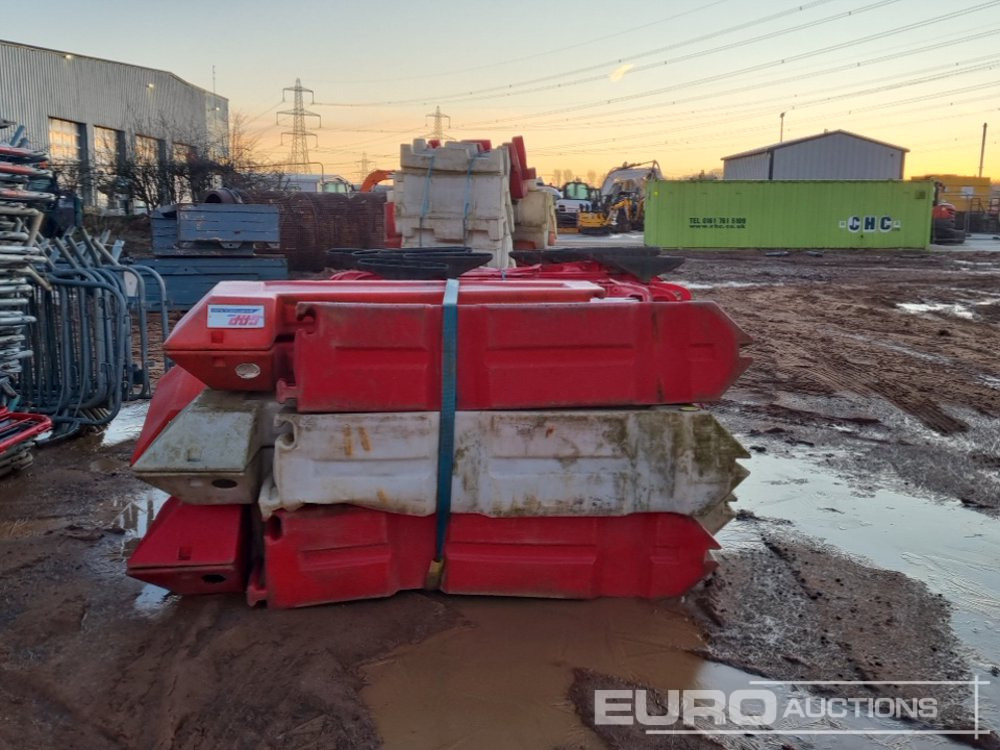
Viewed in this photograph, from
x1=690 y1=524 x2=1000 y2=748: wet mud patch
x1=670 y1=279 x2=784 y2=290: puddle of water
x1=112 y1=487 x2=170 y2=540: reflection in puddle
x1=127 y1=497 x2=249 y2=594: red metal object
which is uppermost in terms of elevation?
x1=670 y1=279 x2=784 y2=290: puddle of water

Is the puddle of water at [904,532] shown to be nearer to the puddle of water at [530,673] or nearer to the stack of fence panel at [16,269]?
the puddle of water at [530,673]

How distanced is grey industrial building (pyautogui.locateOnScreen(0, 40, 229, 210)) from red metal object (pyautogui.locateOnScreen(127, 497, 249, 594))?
81.7ft

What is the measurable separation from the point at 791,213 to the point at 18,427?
29.2m

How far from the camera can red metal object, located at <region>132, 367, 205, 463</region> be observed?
3.86 m

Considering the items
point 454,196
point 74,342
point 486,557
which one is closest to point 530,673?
point 486,557

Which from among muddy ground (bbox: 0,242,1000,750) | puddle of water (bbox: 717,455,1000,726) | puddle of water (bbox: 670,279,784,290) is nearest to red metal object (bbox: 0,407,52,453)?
muddy ground (bbox: 0,242,1000,750)

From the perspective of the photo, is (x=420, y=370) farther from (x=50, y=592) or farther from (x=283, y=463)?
(x=50, y=592)

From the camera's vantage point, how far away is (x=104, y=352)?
638 centimetres

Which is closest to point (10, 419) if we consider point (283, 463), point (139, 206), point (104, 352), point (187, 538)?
point (104, 352)

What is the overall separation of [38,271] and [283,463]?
3.98 metres

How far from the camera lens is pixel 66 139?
32.2m

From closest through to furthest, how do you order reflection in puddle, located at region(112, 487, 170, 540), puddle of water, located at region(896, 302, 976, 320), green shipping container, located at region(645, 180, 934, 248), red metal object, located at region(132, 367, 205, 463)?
red metal object, located at region(132, 367, 205, 463) → reflection in puddle, located at region(112, 487, 170, 540) → puddle of water, located at region(896, 302, 976, 320) → green shipping container, located at region(645, 180, 934, 248)

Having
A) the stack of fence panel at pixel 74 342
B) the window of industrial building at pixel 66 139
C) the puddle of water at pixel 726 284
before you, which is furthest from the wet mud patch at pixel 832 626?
the window of industrial building at pixel 66 139

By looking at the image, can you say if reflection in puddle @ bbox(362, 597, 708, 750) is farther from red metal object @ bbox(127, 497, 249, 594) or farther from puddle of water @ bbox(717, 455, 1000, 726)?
puddle of water @ bbox(717, 455, 1000, 726)
